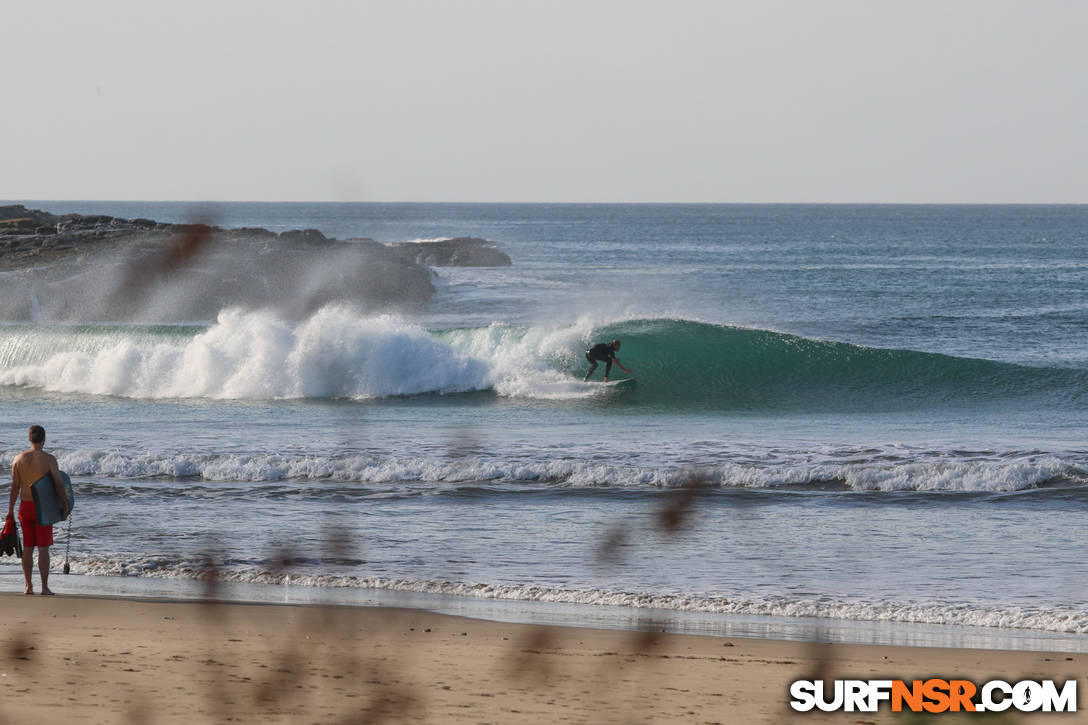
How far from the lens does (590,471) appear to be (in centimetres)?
1359

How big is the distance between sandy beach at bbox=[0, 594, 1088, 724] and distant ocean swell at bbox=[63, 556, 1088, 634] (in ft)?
2.45

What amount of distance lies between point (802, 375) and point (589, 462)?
10143mm

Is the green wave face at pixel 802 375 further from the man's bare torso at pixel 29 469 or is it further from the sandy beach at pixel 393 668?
the sandy beach at pixel 393 668

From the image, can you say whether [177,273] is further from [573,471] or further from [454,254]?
[454,254]

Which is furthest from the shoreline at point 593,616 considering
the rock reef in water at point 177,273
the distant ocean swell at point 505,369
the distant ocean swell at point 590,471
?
the rock reef in water at point 177,273

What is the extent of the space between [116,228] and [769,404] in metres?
25.4

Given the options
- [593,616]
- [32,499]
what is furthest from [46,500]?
[593,616]

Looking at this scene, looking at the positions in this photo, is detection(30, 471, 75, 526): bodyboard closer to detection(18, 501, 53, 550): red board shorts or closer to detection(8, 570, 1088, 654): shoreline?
detection(18, 501, 53, 550): red board shorts

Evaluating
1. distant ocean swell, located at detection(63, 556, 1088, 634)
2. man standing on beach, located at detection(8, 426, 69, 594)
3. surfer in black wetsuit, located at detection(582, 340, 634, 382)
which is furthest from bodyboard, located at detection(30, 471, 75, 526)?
surfer in black wetsuit, located at detection(582, 340, 634, 382)

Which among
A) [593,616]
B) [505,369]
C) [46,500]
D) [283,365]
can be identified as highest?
[283,365]

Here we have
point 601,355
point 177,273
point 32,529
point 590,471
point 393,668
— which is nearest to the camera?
point 393,668

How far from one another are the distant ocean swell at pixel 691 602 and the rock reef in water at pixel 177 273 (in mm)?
24174

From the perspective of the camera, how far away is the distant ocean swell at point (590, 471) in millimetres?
13117

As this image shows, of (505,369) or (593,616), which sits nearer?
(593,616)
